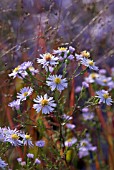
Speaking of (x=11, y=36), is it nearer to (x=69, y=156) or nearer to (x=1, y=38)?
(x=1, y=38)

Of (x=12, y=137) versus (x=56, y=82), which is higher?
(x=56, y=82)

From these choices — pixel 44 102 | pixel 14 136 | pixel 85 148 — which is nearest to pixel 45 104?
pixel 44 102

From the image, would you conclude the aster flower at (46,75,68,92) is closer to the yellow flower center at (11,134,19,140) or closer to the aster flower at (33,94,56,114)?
the aster flower at (33,94,56,114)

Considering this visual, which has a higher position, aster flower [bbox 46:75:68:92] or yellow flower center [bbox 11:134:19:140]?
aster flower [bbox 46:75:68:92]

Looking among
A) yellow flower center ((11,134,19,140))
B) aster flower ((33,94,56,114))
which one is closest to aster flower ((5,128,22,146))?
yellow flower center ((11,134,19,140))

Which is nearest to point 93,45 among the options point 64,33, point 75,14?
point 64,33

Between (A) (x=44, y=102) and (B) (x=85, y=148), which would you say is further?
(B) (x=85, y=148)

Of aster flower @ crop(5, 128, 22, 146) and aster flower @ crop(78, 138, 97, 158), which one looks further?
aster flower @ crop(78, 138, 97, 158)

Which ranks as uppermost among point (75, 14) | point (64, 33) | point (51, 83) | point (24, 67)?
point (75, 14)

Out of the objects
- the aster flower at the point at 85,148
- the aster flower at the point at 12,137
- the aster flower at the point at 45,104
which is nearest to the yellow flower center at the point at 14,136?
the aster flower at the point at 12,137

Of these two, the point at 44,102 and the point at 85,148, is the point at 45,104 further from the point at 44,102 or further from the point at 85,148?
the point at 85,148

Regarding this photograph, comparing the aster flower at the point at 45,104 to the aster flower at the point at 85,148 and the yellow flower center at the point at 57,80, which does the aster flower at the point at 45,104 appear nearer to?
the yellow flower center at the point at 57,80
